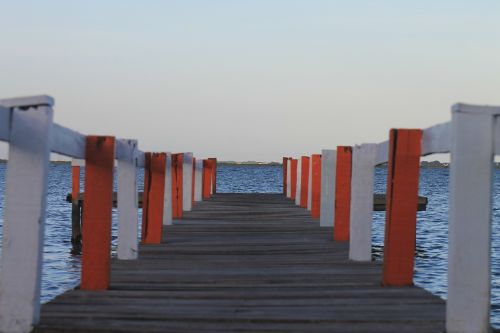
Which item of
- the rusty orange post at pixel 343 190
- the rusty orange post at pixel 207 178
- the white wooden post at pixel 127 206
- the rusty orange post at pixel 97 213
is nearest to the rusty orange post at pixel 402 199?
the rusty orange post at pixel 97 213

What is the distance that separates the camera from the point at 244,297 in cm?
551

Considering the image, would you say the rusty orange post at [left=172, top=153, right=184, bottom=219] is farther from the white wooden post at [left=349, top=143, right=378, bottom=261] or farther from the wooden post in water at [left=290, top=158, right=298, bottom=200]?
the wooden post in water at [left=290, top=158, right=298, bottom=200]

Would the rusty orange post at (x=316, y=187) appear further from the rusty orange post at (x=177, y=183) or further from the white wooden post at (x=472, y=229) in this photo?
the white wooden post at (x=472, y=229)

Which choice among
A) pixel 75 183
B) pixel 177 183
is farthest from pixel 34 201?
pixel 75 183

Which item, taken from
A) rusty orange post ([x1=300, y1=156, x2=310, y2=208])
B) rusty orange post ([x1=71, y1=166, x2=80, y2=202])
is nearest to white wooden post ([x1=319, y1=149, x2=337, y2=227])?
rusty orange post ([x1=300, y1=156, x2=310, y2=208])

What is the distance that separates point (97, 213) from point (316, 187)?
9516 millimetres

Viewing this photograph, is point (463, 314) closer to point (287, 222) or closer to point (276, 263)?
point (276, 263)

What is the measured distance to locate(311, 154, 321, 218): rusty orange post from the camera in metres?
14.6

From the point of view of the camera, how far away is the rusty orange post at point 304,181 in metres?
17.4

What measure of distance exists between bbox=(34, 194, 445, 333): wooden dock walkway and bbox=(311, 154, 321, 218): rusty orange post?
17.8 feet

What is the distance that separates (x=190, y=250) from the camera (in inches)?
340

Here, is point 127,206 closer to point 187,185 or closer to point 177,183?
point 177,183

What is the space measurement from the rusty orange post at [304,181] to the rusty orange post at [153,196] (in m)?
8.44

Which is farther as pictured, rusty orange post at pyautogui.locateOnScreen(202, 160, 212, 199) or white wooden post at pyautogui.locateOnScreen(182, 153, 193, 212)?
rusty orange post at pyautogui.locateOnScreen(202, 160, 212, 199)
